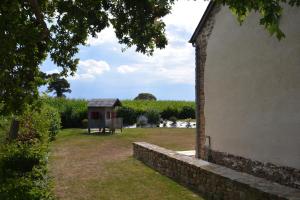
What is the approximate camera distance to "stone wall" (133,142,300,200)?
8.61 meters

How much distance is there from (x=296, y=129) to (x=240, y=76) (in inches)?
135

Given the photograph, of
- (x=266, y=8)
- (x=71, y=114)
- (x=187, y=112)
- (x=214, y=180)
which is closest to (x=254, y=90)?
(x=214, y=180)

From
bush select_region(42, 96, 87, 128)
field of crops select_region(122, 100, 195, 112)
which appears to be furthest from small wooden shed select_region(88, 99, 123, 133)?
field of crops select_region(122, 100, 195, 112)

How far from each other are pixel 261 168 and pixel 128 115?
3479 centimetres

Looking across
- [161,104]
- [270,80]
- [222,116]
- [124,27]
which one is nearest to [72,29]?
[124,27]

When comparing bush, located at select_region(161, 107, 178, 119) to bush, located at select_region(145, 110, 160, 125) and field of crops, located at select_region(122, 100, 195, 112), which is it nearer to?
field of crops, located at select_region(122, 100, 195, 112)

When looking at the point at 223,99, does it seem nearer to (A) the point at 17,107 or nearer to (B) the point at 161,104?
(A) the point at 17,107

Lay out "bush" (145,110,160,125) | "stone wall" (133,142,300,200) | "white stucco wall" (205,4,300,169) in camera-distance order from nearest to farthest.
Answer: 1. "stone wall" (133,142,300,200)
2. "white stucco wall" (205,4,300,169)
3. "bush" (145,110,160,125)

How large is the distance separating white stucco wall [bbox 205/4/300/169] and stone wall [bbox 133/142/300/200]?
5.70ft

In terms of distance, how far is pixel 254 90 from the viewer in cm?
1305

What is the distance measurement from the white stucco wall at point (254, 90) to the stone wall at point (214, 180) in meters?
1.74

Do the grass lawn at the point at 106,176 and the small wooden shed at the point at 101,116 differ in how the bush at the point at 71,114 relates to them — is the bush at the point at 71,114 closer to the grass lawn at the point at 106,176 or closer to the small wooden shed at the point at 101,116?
the small wooden shed at the point at 101,116

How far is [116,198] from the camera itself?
1185 cm

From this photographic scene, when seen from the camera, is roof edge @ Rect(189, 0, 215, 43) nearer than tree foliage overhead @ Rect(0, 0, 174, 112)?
No
